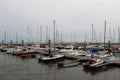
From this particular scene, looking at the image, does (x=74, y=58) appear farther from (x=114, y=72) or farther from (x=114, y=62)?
(x=114, y=72)

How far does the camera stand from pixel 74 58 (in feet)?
133

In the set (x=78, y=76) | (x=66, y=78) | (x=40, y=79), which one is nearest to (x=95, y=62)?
(x=78, y=76)

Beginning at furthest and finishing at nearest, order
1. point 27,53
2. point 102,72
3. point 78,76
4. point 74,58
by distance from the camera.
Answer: point 27,53, point 74,58, point 102,72, point 78,76

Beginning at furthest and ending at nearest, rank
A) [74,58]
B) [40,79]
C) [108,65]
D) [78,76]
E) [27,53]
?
[27,53]
[74,58]
[108,65]
[78,76]
[40,79]

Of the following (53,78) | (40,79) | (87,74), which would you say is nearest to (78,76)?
(87,74)

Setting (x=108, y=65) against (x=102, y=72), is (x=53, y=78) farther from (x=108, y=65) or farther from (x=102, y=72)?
(x=108, y=65)

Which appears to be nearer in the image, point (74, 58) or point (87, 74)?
point (87, 74)

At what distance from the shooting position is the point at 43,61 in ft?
123

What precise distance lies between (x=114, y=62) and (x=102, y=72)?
6.03 m

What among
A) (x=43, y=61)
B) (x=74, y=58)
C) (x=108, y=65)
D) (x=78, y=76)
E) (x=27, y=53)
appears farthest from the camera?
(x=27, y=53)

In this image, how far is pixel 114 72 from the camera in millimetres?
27000

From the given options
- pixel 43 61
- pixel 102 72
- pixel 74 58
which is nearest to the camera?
pixel 102 72

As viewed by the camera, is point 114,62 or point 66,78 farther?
point 114,62

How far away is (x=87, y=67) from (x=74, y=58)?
11.9 metres
